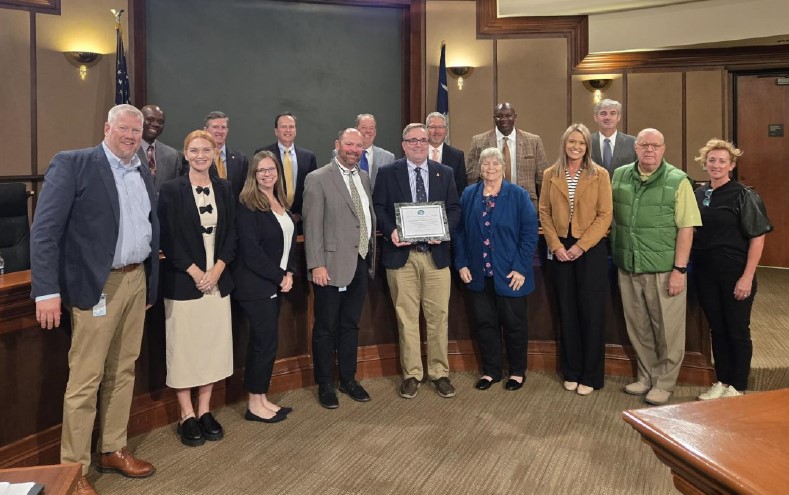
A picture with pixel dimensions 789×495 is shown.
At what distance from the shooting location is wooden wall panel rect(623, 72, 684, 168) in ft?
25.8

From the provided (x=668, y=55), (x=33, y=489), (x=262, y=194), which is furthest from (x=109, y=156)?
(x=668, y=55)

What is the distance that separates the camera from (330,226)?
12.4ft

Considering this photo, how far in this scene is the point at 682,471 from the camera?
46.1 inches

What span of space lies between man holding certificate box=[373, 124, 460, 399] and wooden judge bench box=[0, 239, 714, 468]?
435 millimetres

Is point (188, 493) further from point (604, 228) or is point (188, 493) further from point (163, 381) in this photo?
point (604, 228)

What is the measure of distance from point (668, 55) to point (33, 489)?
8153 mm

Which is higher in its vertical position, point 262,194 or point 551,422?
point 262,194

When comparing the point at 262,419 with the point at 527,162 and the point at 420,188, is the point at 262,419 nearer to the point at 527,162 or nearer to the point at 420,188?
the point at 420,188

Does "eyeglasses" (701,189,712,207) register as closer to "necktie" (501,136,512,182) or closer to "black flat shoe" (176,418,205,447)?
"necktie" (501,136,512,182)

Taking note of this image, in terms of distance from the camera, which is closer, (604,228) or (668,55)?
(604,228)

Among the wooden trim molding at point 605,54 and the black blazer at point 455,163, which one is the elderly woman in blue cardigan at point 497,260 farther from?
the wooden trim molding at point 605,54

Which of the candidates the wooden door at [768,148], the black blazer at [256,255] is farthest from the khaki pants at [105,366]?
the wooden door at [768,148]

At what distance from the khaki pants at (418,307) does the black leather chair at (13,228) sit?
221 cm

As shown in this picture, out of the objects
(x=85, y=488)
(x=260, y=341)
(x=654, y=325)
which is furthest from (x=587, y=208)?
(x=85, y=488)
